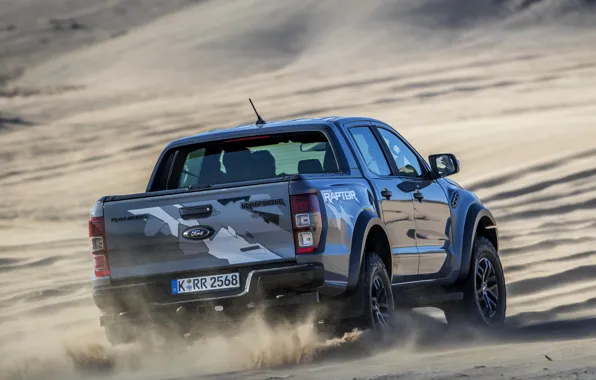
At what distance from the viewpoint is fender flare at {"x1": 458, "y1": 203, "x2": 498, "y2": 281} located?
10.2 meters

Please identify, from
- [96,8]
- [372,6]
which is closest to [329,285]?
[372,6]

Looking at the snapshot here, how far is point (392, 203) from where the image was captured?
9.16m

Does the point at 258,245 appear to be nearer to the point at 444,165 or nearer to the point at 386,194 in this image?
the point at 386,194

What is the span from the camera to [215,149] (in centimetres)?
927

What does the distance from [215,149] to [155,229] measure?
4.14 ft

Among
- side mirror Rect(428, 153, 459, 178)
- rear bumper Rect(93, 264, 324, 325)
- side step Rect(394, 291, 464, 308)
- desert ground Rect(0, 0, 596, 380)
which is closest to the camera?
rear bumper Rect(93, 264, 324, 325)

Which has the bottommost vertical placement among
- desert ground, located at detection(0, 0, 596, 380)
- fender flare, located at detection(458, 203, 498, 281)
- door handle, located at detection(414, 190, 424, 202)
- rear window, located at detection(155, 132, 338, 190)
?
desert ground, located at detection(0, 0, 596, 380)

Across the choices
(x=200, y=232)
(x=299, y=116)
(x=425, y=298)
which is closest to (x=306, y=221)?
(x=200, y=232)

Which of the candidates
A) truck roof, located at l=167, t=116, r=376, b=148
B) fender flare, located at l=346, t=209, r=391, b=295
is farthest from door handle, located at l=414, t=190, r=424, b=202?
fender flare, located at l=346, t=209, r=391, b=295

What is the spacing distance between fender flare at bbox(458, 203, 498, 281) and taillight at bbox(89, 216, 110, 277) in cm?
289

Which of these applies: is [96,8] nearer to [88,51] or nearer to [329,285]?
[88,51]

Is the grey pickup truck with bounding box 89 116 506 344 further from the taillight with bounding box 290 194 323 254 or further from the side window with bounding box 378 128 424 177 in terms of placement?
the side window with bounding box 378 128 424 177

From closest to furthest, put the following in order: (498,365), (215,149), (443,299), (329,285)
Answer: (498,365) < (329,285) < (215,149) < (443,299)

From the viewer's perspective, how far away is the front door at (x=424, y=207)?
9.62 metres
